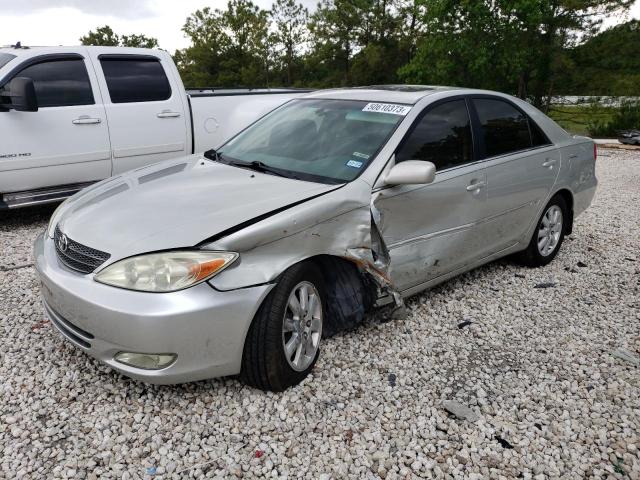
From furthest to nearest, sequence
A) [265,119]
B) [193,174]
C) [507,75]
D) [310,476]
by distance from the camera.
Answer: [507,75]
[265,119]
[193,174]
[310,476]

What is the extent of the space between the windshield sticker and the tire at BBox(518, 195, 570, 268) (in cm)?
193

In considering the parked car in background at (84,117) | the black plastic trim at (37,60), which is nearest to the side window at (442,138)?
the parked car in background at (84,117)

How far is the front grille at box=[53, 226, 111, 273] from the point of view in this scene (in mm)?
2594

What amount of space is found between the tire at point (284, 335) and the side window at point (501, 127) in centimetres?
197

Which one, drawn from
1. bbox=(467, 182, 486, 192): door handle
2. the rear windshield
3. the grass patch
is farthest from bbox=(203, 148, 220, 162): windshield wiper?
the grass patch

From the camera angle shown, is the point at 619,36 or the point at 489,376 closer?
the point at 489,376

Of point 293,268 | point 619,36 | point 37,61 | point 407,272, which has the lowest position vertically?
point 407,272

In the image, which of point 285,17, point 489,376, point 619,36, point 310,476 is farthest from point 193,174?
point 285,17

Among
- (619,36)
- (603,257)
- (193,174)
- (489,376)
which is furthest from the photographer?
(619,36)

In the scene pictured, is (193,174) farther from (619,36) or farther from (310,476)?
(619,36)

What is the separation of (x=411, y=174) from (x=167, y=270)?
4.92ft

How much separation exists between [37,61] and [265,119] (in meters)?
3.18

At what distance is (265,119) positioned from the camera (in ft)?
13.6

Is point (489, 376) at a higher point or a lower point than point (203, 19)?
lower
